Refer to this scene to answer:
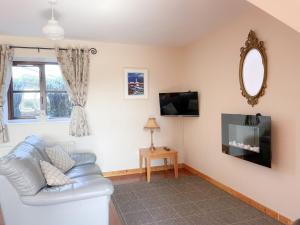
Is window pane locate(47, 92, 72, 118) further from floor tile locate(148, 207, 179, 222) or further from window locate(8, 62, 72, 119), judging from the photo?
floor tile locate(148, 207, 179, 222)

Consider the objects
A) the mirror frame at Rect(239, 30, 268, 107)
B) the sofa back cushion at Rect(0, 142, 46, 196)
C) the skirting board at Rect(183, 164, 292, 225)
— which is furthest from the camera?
the mirror frame at Rect(239, 30, 268, 107)

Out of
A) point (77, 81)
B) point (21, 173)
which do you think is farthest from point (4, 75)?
point (21, 173)

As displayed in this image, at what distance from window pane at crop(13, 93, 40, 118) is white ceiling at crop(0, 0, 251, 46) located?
3.34 ft

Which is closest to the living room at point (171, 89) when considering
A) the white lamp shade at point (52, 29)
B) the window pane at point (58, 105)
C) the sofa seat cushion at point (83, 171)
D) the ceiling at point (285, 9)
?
the ceiling at point (285, 9)

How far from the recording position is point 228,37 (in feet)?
11.0

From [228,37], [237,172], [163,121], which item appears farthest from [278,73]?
[163,121]

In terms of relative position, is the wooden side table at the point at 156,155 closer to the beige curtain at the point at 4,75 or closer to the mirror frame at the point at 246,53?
the mirror frame at the point at 246,53

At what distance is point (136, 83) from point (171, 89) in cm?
75

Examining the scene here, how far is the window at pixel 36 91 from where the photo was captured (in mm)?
3938

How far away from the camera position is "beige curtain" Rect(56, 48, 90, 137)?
3916 millimetres

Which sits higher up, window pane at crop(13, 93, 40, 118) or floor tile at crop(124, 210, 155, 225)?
window pane at crop(13, 93, 40, 118)

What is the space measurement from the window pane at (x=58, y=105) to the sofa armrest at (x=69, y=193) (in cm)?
212

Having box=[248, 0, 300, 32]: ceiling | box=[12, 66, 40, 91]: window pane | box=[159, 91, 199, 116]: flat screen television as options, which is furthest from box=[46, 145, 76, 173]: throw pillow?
box=[248, 0, 300, 32]: ceiling

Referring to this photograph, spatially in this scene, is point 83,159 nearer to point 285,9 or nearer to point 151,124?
point 151,124
